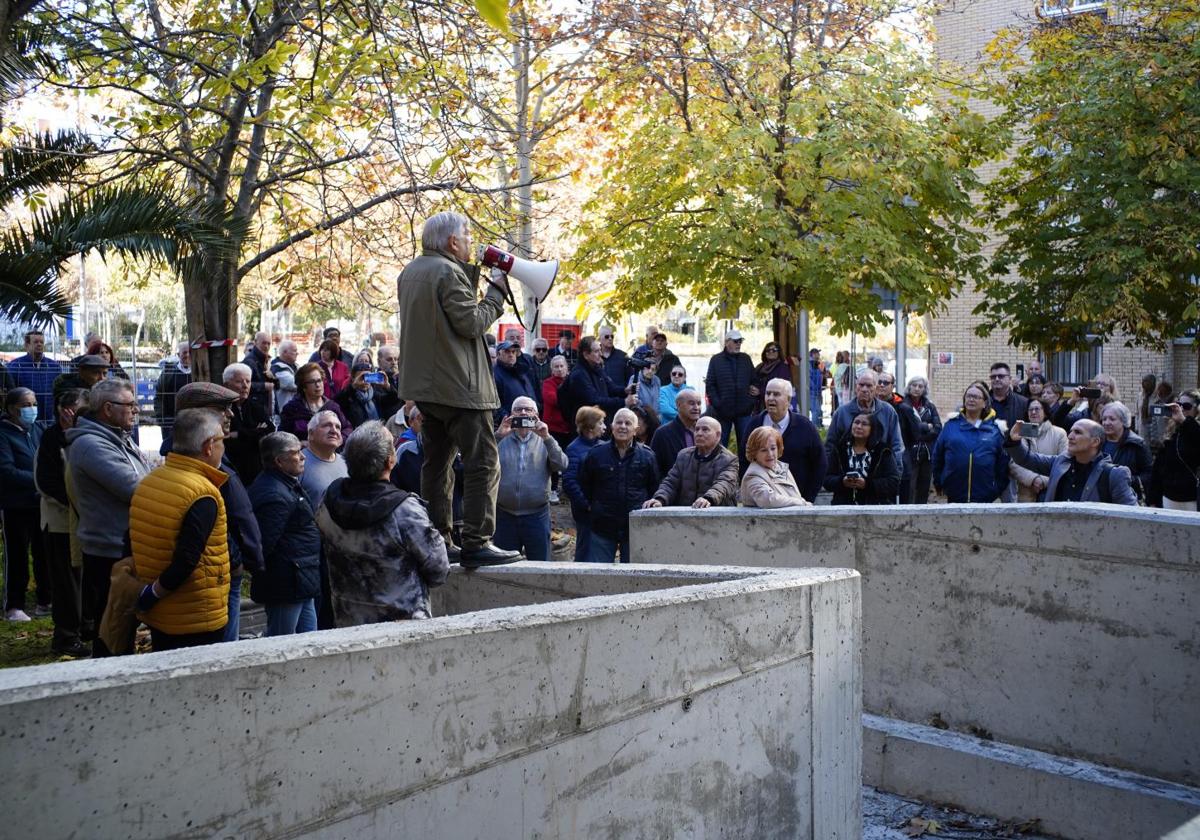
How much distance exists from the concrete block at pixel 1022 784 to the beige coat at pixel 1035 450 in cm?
493

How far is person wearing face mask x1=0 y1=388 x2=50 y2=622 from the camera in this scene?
983 centimetres

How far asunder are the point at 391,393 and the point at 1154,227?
11584mm

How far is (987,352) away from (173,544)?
29.7 m

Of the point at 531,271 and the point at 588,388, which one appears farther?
the point at 588,388

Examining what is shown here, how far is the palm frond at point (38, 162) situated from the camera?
941cm

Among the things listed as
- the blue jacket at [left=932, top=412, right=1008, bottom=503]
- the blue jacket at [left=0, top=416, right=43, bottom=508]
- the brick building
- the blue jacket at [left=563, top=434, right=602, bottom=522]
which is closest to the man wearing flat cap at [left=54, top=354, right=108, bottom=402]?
the blue jacket at [left=0, top=416, right=43, bottom=508]

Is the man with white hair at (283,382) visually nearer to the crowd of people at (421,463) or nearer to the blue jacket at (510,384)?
the crowd of people at (421,463)

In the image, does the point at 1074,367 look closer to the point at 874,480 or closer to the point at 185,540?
the point at 874,480

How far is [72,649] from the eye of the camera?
9.02 metres

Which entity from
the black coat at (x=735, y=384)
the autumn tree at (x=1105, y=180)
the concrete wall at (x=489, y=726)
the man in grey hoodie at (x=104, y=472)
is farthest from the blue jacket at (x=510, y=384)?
the concrete wall at (x=489, y=726)

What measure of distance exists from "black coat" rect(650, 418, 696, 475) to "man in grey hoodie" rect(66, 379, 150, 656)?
4.93 m

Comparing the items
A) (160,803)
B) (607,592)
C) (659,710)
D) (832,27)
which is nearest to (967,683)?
(607,592)

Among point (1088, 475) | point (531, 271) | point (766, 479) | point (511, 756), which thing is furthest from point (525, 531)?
point (511, 756)

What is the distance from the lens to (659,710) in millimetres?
4520
